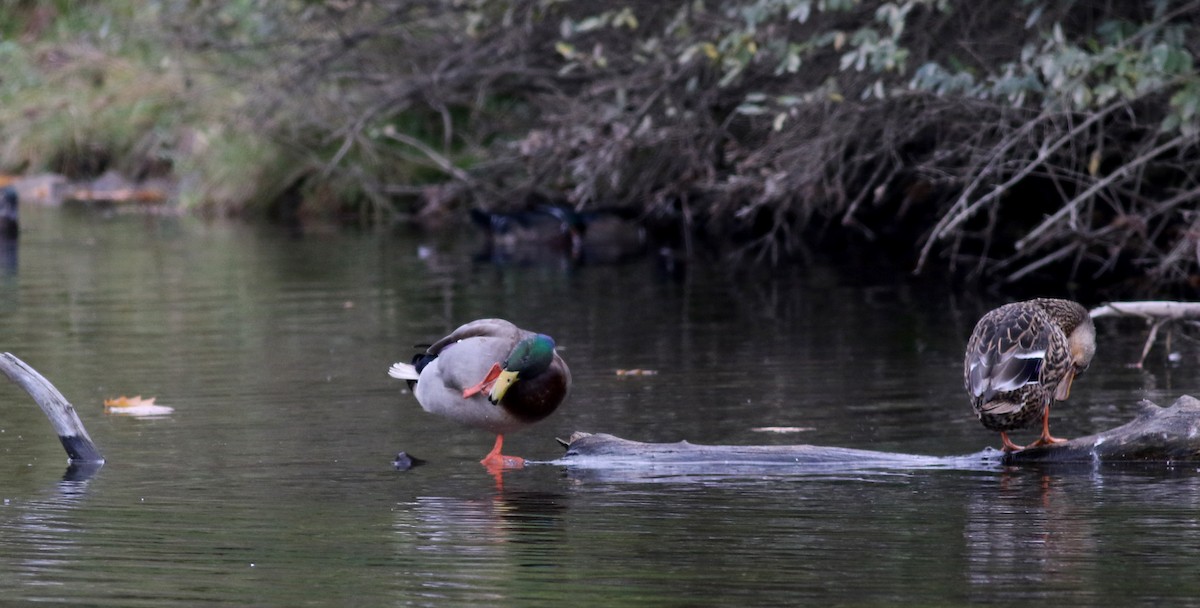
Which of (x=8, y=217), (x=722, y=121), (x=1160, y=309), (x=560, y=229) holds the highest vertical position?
(x=722, y=121)

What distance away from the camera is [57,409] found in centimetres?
728

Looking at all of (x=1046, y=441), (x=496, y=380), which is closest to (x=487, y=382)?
(x=496, y=380)

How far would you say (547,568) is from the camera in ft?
17.5

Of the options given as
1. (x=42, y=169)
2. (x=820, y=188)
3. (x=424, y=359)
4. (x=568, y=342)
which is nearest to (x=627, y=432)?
(x=424, y=359)

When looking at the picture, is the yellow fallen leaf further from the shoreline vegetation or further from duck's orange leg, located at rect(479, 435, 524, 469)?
the shoreline vegetation

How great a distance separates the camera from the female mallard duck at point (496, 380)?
704 centimetres

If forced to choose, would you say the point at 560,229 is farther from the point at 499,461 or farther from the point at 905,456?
the point at 905,456

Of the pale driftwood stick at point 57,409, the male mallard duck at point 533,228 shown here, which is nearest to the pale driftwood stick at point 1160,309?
the pale driftwood stick at point 57,409

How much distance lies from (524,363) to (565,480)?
491 mm

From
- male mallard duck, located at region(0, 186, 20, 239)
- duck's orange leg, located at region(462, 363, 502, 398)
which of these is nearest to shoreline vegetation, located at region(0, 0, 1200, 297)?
male mallard duck, located at region(0, 186, 20, 239)

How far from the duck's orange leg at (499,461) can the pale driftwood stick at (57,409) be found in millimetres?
1607

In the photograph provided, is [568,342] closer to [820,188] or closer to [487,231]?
[820,188]

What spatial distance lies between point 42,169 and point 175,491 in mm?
27156

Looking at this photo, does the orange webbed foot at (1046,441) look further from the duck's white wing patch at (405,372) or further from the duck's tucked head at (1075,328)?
the duck's white wing patch at (405,372)
